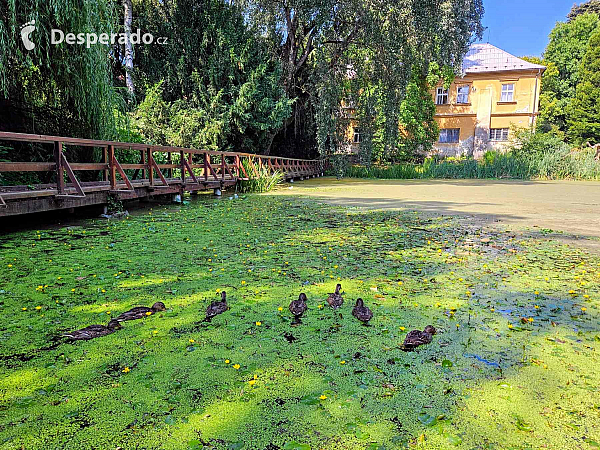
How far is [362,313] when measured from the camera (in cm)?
251

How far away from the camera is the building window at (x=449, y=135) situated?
27.4 metres

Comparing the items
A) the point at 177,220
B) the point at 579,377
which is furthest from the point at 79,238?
the point at 579,377

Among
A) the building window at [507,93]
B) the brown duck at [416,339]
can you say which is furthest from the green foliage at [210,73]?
the building window at [507,93]

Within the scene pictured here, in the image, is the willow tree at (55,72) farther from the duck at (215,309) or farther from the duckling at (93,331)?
the duck at (215,309)

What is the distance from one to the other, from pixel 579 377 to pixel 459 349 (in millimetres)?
519

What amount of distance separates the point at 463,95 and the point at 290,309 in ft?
91.8

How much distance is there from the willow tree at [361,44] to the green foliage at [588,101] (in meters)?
16.8

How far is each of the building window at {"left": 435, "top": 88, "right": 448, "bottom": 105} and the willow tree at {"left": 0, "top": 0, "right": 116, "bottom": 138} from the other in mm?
24495

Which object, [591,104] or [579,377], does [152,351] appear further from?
[591,104]

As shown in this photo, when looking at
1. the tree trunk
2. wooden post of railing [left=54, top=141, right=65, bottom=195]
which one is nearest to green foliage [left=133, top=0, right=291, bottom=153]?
the tree trunk

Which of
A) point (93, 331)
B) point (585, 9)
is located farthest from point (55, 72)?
point (585, 9)

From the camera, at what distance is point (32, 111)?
6785mm

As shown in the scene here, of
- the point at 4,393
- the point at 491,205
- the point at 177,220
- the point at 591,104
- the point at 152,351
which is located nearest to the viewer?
the point at 4,393

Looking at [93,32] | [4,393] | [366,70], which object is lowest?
A: [4,393]
